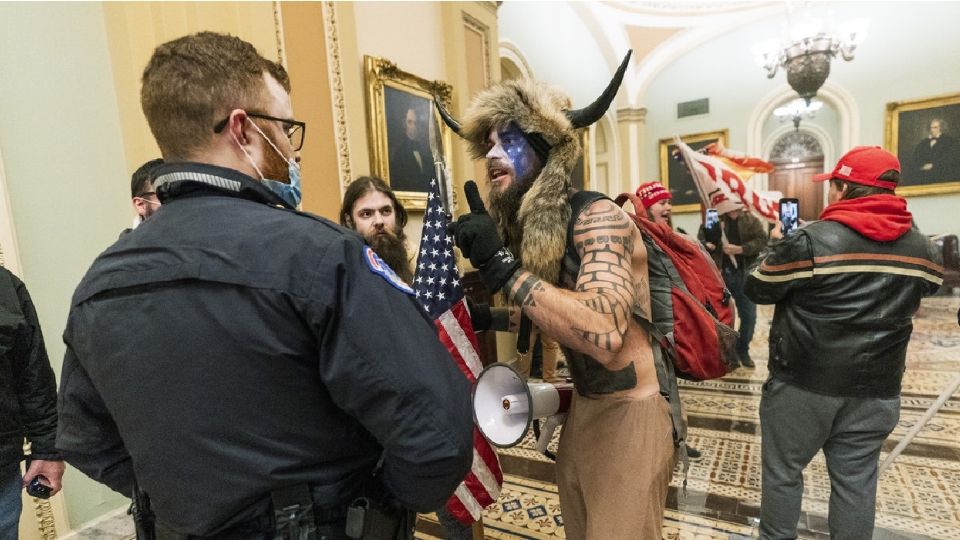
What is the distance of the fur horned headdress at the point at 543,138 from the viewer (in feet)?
4.91

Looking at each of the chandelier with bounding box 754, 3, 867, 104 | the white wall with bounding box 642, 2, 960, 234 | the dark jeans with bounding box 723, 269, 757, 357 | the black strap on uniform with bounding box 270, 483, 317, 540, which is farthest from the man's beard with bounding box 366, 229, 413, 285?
the white wall with bounding box 642, 2, 960, 234

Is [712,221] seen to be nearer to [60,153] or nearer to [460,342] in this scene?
[460,342]

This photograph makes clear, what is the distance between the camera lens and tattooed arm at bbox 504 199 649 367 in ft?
4.46

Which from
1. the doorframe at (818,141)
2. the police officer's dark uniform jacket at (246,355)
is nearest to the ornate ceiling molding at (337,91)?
the police officer's dark uniform jacket at (246,355)

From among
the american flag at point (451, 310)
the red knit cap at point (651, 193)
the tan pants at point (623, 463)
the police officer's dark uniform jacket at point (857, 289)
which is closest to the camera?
the tan pants at point (623, 463)

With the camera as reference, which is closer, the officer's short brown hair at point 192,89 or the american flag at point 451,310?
the officer's short brown hair at point 192,89

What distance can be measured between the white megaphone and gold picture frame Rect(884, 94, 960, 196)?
441 inches

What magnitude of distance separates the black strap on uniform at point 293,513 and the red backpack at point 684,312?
0.99 m

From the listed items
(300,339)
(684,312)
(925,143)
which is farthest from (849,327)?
(925,143)

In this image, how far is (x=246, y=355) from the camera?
2.72ft

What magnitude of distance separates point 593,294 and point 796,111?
11.0m

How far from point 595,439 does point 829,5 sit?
1235cm

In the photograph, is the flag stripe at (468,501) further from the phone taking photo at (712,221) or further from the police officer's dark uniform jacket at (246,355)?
the phone taking photo at (712,221)

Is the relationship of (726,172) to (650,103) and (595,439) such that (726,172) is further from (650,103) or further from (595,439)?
(650,103)
